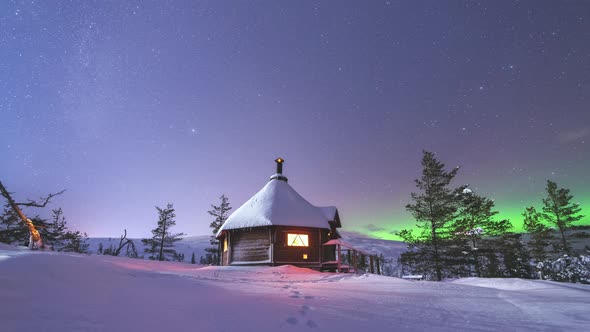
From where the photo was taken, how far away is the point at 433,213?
78.6 feet

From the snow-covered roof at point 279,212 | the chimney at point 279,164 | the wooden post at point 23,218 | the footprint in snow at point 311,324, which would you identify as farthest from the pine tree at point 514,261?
the wooden post at point 23,218

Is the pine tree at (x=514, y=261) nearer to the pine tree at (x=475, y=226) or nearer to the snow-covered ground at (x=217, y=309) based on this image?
the pine tree at (x=475, y=226)

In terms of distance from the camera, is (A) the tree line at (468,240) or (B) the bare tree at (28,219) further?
(A) the tree line at (468,240)

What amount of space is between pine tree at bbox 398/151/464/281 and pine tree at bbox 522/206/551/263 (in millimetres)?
15832

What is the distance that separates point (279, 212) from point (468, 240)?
58.0ft

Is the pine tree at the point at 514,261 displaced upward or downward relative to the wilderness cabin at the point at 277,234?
downward

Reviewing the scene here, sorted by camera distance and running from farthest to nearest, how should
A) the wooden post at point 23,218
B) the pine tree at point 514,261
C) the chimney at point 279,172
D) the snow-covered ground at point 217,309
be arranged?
the pine tree at point 514,261, the chimney at point 279,172, the wooden post at point 23,218, the snow-covered ground at point 217,309

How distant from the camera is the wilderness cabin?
18531 mm

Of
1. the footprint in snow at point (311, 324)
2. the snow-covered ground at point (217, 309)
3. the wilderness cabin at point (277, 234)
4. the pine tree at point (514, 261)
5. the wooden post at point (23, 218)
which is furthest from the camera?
the pine tree at point (514, 261)

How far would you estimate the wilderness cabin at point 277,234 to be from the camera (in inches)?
730

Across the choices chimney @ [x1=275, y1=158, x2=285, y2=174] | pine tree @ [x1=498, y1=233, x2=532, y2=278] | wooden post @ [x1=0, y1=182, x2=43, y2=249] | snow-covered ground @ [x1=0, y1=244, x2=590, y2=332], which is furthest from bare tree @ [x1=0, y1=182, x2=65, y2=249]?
pine tree @ [x1=498, y1=233, x2=532, y2=278]

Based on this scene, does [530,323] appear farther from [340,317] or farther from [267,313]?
[267,313]

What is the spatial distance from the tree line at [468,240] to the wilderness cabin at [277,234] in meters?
9.00

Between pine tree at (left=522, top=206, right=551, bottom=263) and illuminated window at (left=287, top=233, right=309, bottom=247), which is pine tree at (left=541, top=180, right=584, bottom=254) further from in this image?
illuminated window at (left=287, top=233, right=309, bottom=247)
